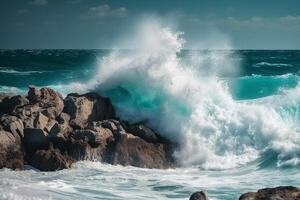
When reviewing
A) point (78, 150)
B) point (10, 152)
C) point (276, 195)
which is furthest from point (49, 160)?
point (276, 195)

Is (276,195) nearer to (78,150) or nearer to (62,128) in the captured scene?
(78,150)

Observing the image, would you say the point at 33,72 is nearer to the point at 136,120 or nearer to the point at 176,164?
the point at 136,120

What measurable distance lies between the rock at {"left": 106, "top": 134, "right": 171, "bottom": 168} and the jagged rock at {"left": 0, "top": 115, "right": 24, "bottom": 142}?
245cm

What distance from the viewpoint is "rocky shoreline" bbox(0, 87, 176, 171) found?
1324cm

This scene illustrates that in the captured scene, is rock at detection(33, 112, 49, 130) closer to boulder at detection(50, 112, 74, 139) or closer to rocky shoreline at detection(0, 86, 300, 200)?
rocky shoreline at detection(0, 86, 300, 200)

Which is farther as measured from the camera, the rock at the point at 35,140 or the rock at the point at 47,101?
the rock at the point at 47,101

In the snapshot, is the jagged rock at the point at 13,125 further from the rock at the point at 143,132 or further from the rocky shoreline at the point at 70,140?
the rock at the point at 143,132

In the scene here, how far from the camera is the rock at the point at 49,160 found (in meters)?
13.0

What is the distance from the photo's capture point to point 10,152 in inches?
521

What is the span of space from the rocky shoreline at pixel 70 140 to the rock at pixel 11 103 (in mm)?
310

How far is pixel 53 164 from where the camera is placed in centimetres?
1302

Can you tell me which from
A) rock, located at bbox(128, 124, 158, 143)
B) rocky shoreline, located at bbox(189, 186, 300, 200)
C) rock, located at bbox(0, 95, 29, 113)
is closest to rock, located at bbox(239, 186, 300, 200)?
rocky shoreline, located at bbox(189, 186, 300, 200)

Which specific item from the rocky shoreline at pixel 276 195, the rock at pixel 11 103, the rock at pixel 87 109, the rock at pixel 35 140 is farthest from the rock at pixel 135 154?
the rocky shoreline at pixel 276 195

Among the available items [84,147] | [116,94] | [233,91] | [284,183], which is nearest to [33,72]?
[233,91]
